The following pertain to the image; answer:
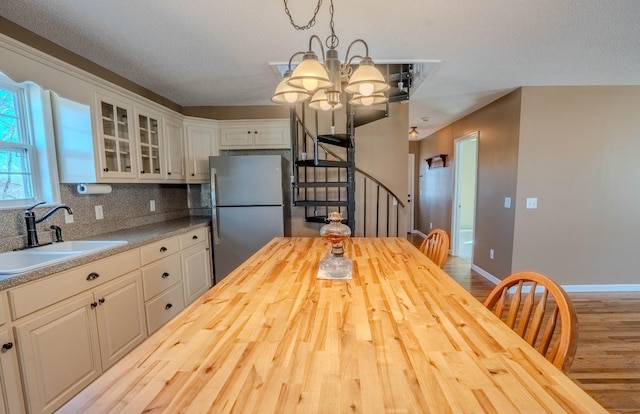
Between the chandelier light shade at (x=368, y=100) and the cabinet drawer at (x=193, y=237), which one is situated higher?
the chandelier light shade at (x=368, y=100)

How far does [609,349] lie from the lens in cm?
210

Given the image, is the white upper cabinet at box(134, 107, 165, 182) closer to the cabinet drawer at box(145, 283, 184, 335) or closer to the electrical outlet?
the electrical outlet

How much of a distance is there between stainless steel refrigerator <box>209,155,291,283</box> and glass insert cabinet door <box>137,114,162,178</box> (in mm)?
544

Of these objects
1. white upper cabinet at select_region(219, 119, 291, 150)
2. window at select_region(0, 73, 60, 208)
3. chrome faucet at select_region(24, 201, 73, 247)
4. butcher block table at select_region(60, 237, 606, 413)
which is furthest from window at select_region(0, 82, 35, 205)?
white upper cabinet at select_region(219, 119, 291, 150)

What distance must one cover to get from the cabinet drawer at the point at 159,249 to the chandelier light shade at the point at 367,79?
1.92 metres

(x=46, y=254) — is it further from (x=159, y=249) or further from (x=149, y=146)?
(x=149, y=146)

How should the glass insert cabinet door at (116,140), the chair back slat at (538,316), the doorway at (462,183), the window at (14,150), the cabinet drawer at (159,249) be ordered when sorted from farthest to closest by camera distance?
1. the doorway at (462,183)
2. the glass insert cabinet door at (116,140)
3. the cabinet drawer at (159,249)
4. the window at (14,150)
5. the chair back slat at (538,316)

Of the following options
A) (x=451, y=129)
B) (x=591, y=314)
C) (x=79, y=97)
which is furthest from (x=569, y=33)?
(x=79, y=97)

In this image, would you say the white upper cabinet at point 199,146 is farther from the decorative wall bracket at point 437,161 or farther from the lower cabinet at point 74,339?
the decorative wall bracket at point 437,161

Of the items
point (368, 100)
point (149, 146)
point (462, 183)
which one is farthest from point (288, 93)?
point (462, 183)

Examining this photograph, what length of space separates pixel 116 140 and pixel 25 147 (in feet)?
1.89

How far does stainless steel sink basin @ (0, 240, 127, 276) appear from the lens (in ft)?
5.00

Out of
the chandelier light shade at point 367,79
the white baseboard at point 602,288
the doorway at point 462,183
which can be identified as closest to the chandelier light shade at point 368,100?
the chandelier light shade at point 367,79

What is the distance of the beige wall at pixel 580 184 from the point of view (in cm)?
300
